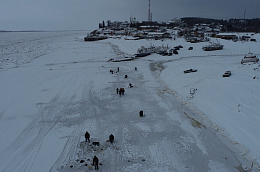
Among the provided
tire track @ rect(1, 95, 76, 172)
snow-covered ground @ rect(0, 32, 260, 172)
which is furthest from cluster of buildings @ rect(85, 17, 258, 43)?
tire track @ rect(1, 95, 76, 172)

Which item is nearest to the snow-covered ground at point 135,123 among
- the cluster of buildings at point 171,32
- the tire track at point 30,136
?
the tire track at point 30,136

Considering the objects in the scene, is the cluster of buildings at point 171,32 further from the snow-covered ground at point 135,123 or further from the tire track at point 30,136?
the tire track at point 30,136

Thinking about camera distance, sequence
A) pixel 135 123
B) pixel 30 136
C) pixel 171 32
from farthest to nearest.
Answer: pixel 171 32 → pixel 135 123 → pixel 30 136

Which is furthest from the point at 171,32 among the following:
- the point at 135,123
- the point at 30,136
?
the point at 30,136

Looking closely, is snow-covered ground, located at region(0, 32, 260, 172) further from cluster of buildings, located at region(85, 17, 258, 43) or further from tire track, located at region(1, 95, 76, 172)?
cluster of buildings, located at region(85, 17, 258, 43)

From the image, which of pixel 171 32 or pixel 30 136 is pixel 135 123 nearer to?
pixel 30 136

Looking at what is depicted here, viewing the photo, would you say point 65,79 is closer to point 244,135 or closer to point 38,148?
point 38,148

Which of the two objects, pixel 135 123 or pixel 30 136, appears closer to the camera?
pixel 30 136

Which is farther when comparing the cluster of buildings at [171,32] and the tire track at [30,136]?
the cluster of buildings at [171,32]

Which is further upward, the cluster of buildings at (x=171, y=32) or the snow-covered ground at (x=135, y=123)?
the cluster of buildings at (x=171, y=32)
